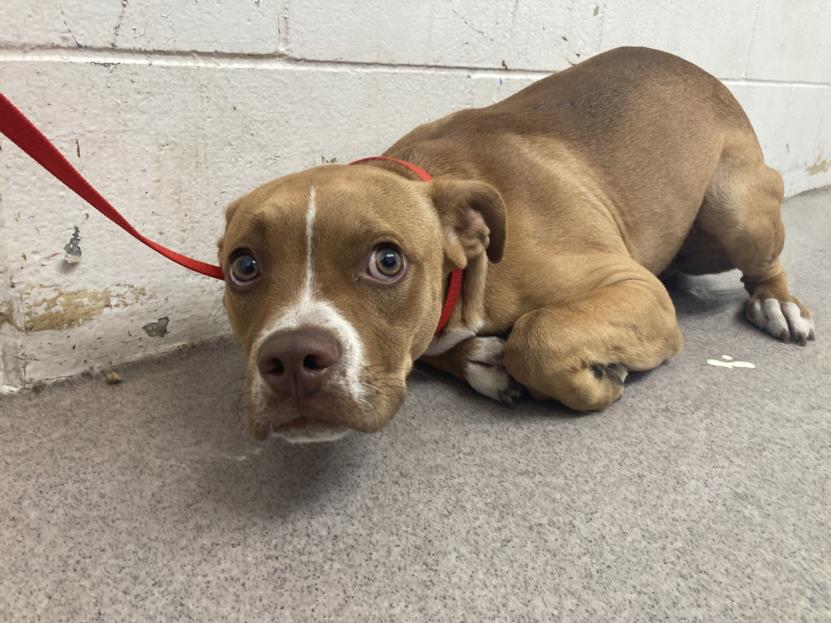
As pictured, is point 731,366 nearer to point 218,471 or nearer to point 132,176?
point 218,471

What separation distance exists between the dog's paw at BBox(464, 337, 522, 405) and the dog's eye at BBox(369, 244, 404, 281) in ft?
1.92

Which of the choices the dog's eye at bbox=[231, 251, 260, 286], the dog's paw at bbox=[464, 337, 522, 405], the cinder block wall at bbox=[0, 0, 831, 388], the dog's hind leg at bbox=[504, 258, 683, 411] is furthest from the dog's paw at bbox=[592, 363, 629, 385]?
the cinder block wall at bbox=[0, 0, 831, 388]

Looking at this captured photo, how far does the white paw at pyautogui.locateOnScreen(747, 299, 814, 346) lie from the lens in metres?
2.64

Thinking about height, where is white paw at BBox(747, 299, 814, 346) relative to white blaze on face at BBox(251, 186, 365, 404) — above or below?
below

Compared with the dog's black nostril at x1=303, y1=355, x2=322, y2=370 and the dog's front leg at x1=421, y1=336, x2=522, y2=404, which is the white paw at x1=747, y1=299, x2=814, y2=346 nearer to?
the dog's front leg at x1=421, y1=336, x2=522, y2=404

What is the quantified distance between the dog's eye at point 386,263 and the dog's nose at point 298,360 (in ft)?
0.92

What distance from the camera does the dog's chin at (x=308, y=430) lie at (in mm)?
1455

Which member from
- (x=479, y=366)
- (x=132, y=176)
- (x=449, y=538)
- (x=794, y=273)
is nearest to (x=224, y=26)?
(x=132, y=176)

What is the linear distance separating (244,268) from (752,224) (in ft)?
7.25

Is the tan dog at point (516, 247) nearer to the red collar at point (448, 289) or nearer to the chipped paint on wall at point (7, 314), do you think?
the red collar at point (448, 289)

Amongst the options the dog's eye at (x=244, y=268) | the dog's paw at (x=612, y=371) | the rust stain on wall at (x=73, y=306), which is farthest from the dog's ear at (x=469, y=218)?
the rust stain on wall at (x=73, y=306)

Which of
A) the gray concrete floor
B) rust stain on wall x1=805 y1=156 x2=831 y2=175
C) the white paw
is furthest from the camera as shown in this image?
rust stain on wall x1=805 y1=156 x2=831 y2=175

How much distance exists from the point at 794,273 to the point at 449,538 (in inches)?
116

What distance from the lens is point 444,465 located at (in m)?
1.76
